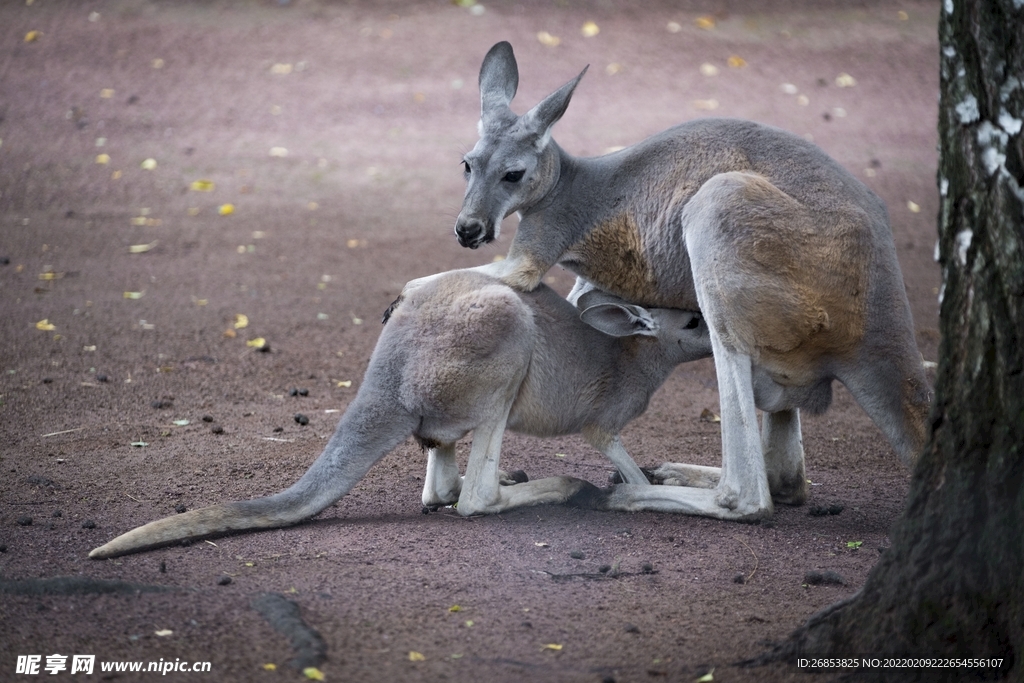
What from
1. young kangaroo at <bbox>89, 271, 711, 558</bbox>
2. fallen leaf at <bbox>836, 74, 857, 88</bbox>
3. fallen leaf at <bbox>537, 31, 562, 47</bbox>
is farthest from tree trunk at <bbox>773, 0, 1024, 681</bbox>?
fallen leaf at <bbox>537, 31, 562, 47</bbox>

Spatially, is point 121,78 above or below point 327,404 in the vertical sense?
above

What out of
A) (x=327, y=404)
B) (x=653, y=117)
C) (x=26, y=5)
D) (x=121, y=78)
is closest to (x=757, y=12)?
(x=653, y=117)

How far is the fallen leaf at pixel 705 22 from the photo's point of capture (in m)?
14.2

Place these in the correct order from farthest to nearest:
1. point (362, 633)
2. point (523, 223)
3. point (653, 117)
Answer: point (653, 117) → point (523, 223) → point (362, 633)

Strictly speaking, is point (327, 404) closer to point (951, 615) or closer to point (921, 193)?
point (951, 615)

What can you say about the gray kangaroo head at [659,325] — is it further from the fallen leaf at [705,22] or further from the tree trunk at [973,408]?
the fallen leaf at [705,22]

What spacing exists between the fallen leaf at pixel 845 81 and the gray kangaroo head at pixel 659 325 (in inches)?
358

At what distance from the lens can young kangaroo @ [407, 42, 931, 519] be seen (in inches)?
164

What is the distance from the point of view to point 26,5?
13.8 metres

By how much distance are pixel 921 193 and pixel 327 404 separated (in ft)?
21.4

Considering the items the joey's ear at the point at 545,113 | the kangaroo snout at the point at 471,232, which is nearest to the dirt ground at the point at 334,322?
the kangaroo snout at the point at 471,232

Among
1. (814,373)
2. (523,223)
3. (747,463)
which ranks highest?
(523,223)

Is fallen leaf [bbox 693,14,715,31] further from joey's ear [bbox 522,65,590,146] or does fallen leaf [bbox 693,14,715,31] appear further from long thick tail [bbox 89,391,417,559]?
long thick tail [bbox 89,391,417,559]

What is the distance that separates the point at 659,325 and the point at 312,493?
1.72 metres
